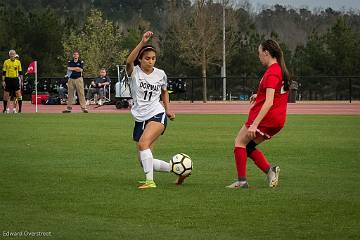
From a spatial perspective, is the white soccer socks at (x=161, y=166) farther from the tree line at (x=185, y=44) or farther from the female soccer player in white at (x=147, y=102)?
the tree line at (x=185, y=44)

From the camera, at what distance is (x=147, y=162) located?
12039 millimetres

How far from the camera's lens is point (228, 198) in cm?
1087

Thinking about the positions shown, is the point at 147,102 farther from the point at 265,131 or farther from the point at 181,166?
the point at 265,131

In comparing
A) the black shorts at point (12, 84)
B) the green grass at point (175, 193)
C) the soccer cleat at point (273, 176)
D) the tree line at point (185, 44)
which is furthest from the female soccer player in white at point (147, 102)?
the tree line at point (185, 44)

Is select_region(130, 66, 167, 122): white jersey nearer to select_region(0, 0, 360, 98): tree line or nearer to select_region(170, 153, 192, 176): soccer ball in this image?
select_region(170, 153, 192, 176): soccer ball

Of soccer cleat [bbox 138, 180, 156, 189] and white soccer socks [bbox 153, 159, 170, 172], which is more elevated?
white soccer socks [bbox 153, 159, 170, 172]

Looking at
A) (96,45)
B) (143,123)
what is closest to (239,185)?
(143,123)

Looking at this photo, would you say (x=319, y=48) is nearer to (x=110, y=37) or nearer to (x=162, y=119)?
(x=110, y=37)

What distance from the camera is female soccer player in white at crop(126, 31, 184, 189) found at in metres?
12.1

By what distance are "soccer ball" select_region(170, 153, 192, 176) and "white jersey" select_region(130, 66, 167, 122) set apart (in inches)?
25.2

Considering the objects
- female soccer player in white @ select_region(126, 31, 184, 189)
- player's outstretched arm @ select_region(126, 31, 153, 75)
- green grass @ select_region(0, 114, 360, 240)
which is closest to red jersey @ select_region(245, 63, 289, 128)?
green grass @ select_region(0, 114, 360, 240)

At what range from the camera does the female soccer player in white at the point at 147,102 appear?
12.1 meters

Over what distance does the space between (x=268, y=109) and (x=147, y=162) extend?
1662mm

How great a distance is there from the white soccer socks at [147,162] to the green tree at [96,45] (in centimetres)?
5350
